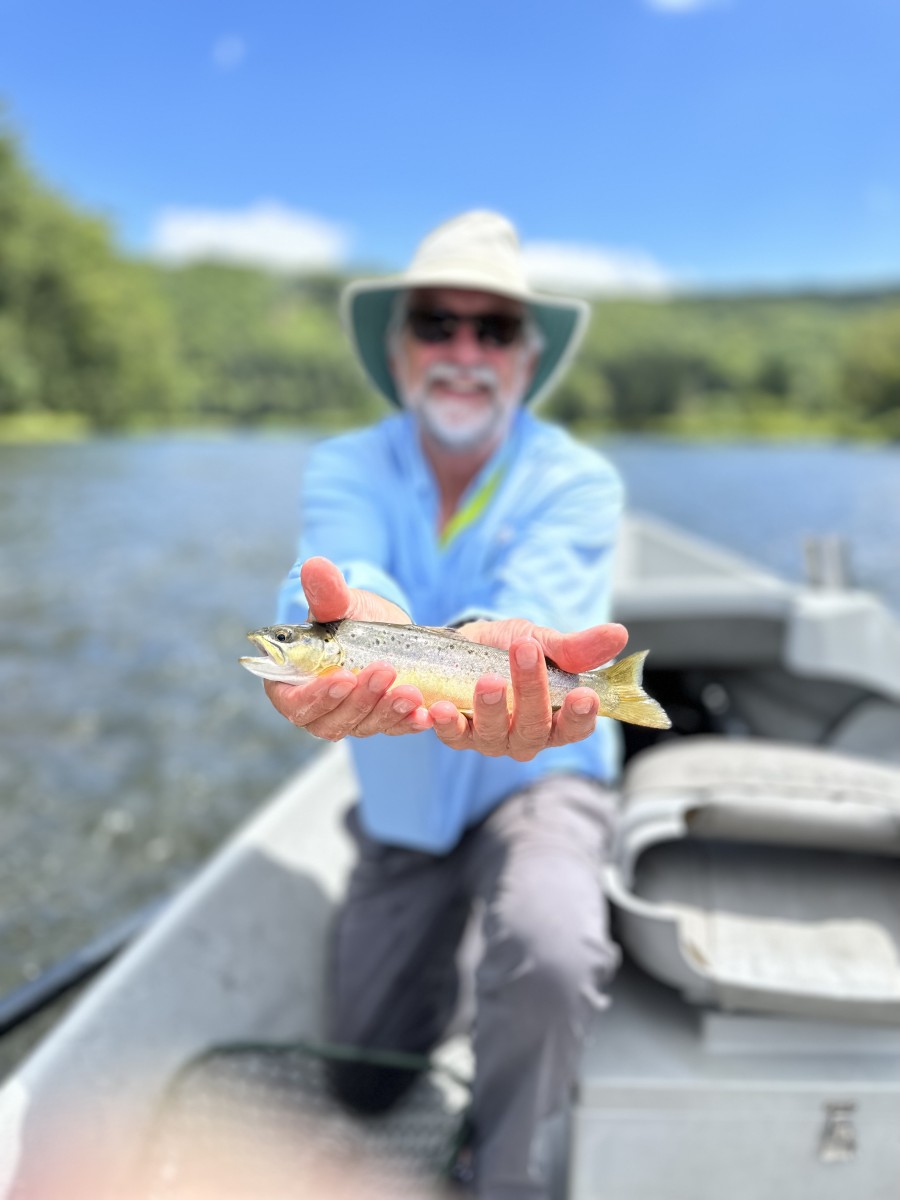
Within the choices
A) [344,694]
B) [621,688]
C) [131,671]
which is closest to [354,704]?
[344,694]

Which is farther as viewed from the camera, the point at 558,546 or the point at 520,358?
the point at 520,358

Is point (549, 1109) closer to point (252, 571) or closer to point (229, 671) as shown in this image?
point (229, 671)

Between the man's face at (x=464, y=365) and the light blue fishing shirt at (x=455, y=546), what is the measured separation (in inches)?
3.6

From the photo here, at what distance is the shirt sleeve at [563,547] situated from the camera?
6.89 feet

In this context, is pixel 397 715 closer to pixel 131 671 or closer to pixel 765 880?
pixel 765 880

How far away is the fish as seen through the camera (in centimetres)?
132

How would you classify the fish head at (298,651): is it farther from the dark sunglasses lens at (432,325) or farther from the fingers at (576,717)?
the dark sunglasses lens at (432,325)

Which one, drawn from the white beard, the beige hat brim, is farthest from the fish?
the beige hat brim

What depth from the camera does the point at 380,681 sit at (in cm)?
132

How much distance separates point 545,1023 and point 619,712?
97cm

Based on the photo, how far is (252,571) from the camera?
1841 centimetres

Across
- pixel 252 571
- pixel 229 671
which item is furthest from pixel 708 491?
pixel 229 671

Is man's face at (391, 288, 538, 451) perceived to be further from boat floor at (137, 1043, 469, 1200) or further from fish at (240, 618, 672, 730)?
boat floor at (137, 1043, 469, 1200)

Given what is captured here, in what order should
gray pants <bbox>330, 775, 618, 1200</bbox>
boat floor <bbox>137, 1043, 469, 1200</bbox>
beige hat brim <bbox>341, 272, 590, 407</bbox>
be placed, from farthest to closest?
beige hat brim <bbox>341, 272, 590, 407</bbox> < boat floor <bbox>137, 1043, 469, 1200</bbox> < gray pants <bbox>330, 775, 618, 1200</bbox>
